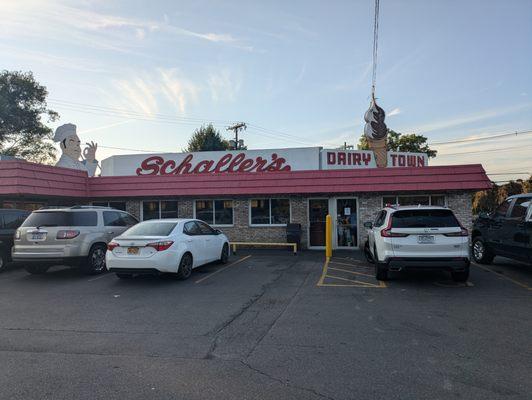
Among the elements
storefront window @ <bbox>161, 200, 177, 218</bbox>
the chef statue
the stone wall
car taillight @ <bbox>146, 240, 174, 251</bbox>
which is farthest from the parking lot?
the chef statue

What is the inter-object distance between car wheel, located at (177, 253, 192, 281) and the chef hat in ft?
49.0

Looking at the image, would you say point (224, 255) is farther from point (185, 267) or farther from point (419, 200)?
point (419, 200)

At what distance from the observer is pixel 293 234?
1639cm

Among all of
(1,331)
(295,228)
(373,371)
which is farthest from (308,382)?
(295,228)

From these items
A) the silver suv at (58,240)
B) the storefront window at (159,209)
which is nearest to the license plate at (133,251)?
the silver suv at (58,240)

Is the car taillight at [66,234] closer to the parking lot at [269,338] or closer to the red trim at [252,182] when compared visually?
the parking lot at [269,338]

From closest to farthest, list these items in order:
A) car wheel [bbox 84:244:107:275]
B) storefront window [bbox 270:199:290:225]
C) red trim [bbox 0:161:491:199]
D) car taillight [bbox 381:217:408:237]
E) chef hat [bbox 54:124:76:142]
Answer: car taillight [bbox 381:217:408:237] → car wheel [bbox 84:244:107:275] → red trim [bbox 0:161:491:199] → storefront window [bbox 270:199:290:225] → chef hat [bbox 54:124:76:142]

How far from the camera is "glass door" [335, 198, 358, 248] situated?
16984 millimetres

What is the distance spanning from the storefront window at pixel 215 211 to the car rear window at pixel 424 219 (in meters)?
9.88

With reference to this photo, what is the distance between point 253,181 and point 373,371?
12.9 metres

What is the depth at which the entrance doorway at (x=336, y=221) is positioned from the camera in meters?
17.0

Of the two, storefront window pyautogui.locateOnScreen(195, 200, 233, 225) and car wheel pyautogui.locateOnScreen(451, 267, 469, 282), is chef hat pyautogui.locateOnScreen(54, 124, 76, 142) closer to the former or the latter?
storefront window pyautogui.locateOnScreen(195, 200, 233, 225)

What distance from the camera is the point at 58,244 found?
1020 centimetres

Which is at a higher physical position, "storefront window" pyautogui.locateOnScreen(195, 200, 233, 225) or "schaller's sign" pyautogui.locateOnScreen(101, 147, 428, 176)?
"schaller's sign" pyautogui.locateOnScreen(101, 147, 428, 176)
